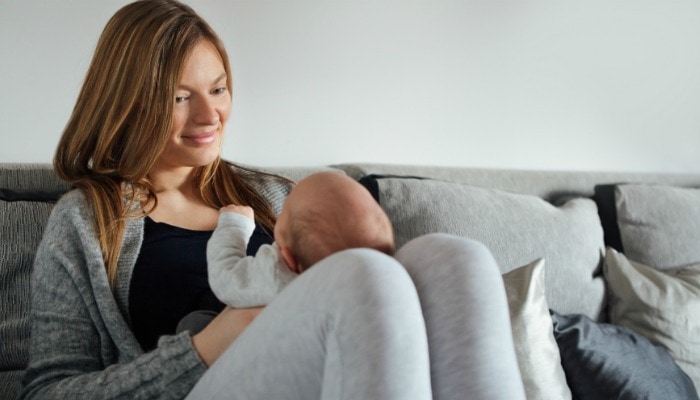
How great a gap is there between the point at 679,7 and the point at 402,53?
1.04 metres

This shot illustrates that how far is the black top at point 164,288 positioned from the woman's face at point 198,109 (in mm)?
174

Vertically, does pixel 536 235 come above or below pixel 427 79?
below

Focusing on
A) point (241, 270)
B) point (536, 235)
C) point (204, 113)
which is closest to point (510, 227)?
point (536, 235)

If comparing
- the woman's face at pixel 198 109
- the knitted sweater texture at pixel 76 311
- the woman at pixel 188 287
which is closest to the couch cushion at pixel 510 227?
the woman at pixel 188 287

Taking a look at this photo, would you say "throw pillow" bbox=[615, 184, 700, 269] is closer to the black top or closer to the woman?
the woman

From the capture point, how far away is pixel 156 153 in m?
1.53

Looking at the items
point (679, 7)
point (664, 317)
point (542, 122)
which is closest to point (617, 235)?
point (664, 317)

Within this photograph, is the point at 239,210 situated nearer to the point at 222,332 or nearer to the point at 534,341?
the point at 222,332

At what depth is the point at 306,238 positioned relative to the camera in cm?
116

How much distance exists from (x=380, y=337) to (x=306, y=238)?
25 cm

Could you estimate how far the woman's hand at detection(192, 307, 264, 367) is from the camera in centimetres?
121

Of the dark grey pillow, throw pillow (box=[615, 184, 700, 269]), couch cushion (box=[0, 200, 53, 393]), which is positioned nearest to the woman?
couch cushion (box=[0, 200, 53, 393])

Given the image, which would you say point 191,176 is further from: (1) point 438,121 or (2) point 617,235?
(2) point 617,235

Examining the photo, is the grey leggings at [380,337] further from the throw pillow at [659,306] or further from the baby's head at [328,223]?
the throw pillow at [659,306]
